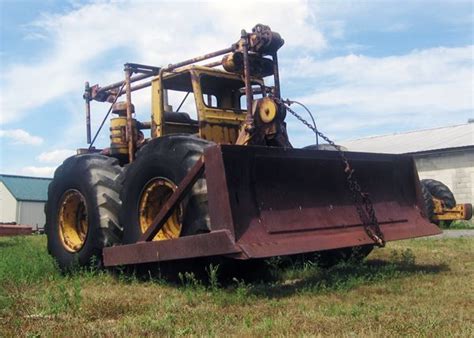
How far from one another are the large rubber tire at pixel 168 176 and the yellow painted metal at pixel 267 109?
730 millimetres

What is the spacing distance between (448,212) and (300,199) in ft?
38.3

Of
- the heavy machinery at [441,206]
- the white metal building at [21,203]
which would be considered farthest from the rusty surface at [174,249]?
the white metal building at [21,203]

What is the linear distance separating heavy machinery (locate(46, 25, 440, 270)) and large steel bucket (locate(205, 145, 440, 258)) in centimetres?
1

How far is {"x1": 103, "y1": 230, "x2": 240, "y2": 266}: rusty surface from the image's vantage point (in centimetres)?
510

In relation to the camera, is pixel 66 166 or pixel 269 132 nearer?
pixel 269 132

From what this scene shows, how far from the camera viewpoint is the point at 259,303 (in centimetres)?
495

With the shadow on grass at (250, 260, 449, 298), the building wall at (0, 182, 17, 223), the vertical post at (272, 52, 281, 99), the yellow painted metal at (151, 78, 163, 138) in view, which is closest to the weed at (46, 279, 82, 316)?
the shadow on grass at (250, 260, 449, 298)

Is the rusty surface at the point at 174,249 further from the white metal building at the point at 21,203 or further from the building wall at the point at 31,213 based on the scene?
the building wall at the point at 31,213

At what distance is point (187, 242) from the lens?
543 cm

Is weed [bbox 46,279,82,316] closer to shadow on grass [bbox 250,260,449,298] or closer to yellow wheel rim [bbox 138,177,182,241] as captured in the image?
yellow wheel rim [bbox 138,177,182,241]

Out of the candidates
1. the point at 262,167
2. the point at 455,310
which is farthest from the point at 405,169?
the point at 455,310

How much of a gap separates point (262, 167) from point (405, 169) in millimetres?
2377

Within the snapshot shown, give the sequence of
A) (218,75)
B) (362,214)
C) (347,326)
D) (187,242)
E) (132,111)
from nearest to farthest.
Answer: (347,326) → (187,242) → (362,214) → (218,75) → (132,111)

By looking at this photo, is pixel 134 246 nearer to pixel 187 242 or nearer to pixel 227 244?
pixel 187 242
